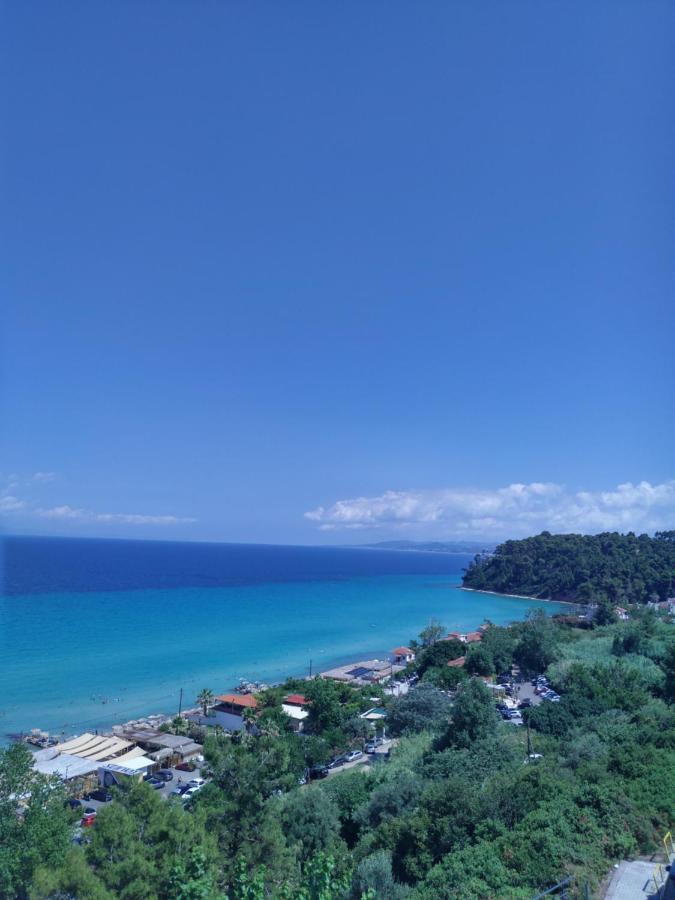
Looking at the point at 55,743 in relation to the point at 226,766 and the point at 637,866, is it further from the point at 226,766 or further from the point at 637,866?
the point at 637,866

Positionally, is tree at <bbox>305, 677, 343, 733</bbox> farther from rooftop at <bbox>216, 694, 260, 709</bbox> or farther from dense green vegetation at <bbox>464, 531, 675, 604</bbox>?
dense green vegetation at <bbox>464, 531, 675, 604</bbox>

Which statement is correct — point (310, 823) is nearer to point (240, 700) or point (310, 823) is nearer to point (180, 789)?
point (180, 789)

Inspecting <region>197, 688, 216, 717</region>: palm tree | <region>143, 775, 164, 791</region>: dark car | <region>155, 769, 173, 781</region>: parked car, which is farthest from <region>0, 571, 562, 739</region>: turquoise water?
<region>143, 775, 164, 791</region>: dark car

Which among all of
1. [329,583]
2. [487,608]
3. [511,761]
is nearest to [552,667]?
[511,761]

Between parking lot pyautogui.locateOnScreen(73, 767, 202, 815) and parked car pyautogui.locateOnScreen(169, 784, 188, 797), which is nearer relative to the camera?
parked car pyautogui.locateOnScreen(169, 784, 188, 797)

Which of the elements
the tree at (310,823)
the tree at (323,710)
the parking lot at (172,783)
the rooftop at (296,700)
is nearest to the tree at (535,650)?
the tree at (323,710)

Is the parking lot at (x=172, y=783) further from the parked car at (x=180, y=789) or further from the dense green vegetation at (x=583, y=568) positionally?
the dense green vegetation at (x=583, y=568)
